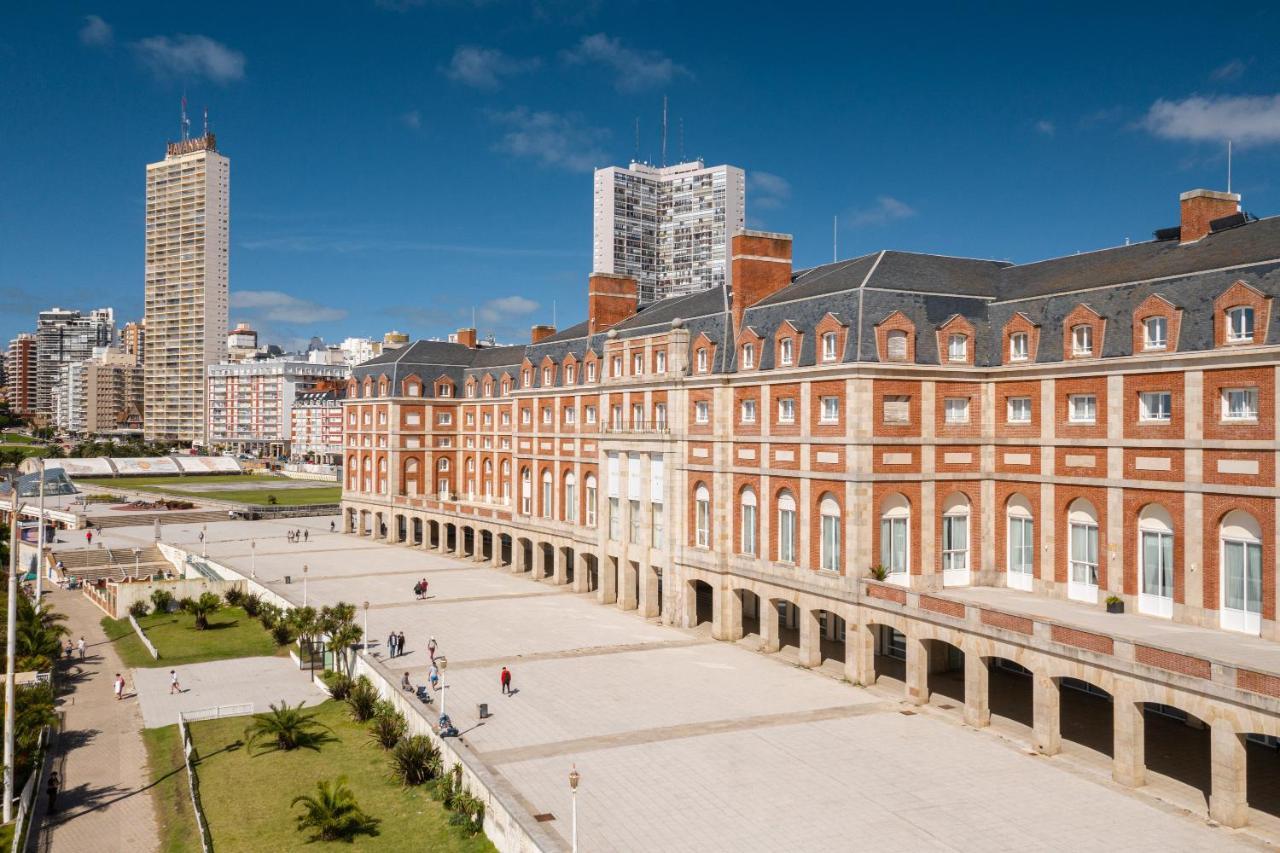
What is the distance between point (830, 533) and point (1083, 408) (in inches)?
398

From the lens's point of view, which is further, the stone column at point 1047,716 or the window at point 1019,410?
the window at point 1019,410

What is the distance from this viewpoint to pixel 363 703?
35469mm

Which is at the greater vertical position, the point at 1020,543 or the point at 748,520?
the point at 748,520

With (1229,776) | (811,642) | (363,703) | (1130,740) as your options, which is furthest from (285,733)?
(1229,776)

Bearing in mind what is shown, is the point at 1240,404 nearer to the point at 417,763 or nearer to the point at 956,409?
the point at 956,409

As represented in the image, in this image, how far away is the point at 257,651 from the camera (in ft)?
158

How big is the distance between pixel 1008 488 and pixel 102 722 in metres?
35.7

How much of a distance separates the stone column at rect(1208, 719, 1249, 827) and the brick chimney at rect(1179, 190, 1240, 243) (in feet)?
63.2

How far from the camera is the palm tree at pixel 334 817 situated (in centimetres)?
2516

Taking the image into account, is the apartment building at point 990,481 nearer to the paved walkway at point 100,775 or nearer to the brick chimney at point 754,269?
the brick chimney at point 754,269

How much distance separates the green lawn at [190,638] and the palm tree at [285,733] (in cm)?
1491

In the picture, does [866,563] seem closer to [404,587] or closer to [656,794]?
[656,794]

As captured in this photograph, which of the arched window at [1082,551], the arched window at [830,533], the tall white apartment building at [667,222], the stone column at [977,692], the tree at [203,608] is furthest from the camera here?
the tall white apartment building at [667,222]

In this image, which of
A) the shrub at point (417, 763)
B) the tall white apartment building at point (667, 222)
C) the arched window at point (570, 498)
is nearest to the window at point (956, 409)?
the shrub at point (417, 763)
